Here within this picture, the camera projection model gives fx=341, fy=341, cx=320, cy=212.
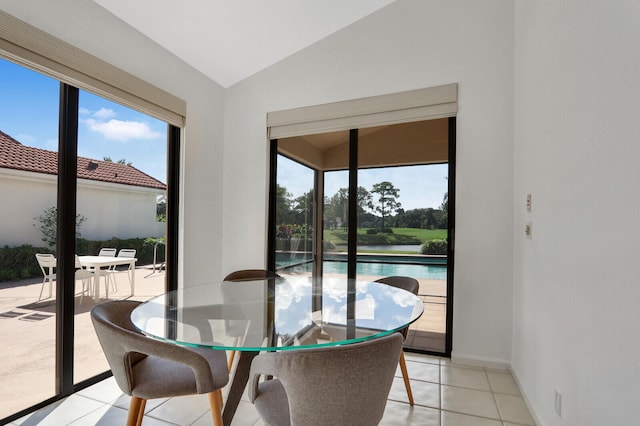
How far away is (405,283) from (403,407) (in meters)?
0.79

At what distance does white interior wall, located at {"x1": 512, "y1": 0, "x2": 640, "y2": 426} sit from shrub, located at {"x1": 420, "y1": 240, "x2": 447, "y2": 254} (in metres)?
0.78

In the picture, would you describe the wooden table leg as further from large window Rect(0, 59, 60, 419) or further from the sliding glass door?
the sliding glass door

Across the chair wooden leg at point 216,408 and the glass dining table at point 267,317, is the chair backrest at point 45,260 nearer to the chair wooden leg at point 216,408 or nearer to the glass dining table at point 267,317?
the glass dining table at point 267,317

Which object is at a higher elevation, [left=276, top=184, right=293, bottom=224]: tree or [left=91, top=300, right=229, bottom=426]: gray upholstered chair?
[left=276, top=184, right=293, bottom=224]: tree

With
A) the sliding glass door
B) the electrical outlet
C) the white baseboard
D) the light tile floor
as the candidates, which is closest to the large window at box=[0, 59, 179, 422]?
the light tile floor

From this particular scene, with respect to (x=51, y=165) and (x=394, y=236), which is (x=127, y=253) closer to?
(x=51, y=165)

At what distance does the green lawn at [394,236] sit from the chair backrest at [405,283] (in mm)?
670

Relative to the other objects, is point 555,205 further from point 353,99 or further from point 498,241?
point 353,99

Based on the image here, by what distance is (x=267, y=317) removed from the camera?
1.75 m

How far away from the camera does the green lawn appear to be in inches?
121

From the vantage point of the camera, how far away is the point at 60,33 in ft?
7.02

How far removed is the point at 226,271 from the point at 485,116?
2.93 metres

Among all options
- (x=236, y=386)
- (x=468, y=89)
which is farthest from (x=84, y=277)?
(x=468, y=89)

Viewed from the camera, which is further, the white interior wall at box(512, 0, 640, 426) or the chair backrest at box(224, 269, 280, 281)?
the chair backrest at box(224, 269, 280, 281)
